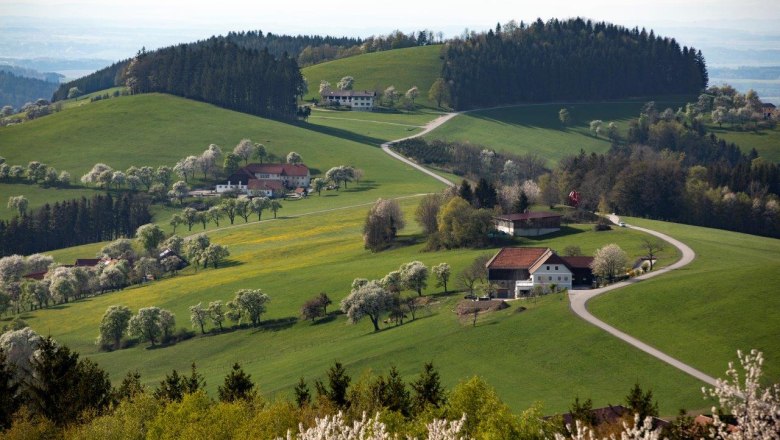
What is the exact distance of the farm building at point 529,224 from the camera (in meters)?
119

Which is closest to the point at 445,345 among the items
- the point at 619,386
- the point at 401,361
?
the point at 401,361

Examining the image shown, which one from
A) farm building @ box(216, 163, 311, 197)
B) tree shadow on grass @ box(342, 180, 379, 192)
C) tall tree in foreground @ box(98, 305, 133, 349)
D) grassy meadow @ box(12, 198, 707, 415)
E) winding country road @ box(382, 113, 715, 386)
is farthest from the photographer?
farm building @ box(216, 163, 311, 197)

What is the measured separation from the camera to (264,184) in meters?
178

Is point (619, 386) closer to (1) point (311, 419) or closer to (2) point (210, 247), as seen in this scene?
(1) point (311, 419)

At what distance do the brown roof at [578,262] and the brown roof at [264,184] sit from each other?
280 ft

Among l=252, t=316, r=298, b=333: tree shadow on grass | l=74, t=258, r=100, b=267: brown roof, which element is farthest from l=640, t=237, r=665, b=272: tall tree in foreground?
l=74, t=258, r=100, b=267: brown roof

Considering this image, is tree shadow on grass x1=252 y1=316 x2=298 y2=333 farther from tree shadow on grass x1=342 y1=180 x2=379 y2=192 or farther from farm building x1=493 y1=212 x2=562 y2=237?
tree shadow on grass x1=342 y1=180 x2=379 y2=192

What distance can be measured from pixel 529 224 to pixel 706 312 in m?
38.3

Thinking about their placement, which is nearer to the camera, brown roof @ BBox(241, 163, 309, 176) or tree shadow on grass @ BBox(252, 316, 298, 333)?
tree shadow on grass @ BBox(252, 316, 298, 333)

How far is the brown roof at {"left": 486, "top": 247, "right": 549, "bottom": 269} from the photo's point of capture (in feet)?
334

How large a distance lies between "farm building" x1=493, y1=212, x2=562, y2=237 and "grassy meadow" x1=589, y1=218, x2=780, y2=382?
928 inches

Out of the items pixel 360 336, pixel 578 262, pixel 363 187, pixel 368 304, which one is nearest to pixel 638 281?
pixel 578 262

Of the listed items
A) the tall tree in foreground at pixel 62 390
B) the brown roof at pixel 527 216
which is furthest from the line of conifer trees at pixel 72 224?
the tall tree in foreground at pixel 62 390

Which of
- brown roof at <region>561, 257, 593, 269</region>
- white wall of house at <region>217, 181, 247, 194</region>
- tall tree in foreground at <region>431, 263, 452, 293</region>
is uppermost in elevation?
brown roof at <region>561, 257, 593, 269</region>
